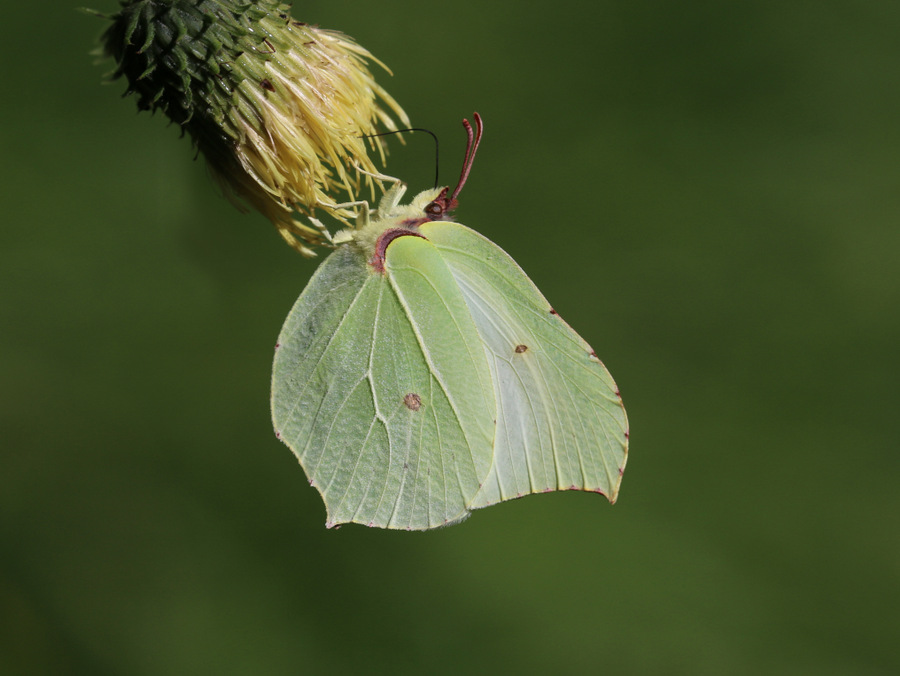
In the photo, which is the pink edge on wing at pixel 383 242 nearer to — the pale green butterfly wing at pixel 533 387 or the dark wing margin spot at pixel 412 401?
the pale green butterfly wing at pixel 533 387

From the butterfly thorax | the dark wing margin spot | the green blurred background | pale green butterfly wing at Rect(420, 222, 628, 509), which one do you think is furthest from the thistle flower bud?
the green blurred background

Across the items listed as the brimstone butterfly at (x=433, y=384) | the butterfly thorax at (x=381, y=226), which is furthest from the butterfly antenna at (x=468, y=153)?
the butterfly thorax at (x=381, y=226)

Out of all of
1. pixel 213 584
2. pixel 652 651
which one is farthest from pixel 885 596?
pixel 213 584

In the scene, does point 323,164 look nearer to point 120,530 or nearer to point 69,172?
point 69,172

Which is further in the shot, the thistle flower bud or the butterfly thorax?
the butterfly thorax

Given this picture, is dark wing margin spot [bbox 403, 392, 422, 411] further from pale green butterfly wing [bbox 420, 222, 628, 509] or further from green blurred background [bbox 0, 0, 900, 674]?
green blurred background [bbox 0, 0, 900, 674]

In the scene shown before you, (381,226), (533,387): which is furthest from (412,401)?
(381,226)
